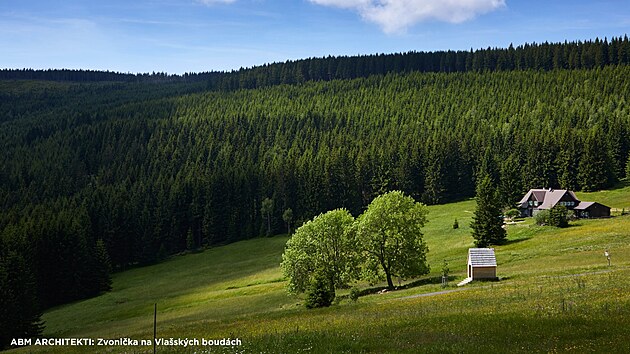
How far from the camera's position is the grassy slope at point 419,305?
22203 millimetres

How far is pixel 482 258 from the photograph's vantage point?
176 feet

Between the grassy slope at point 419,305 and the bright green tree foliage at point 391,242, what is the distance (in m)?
5.97

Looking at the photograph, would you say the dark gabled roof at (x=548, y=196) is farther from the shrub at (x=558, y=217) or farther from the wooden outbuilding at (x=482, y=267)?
the wooden outbuilding at (x=482, y=267)

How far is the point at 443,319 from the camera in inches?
1102

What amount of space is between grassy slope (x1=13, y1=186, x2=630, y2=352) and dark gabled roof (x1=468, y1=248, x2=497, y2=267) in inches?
91.1

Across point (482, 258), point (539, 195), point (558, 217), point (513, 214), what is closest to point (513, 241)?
point (558, 217)

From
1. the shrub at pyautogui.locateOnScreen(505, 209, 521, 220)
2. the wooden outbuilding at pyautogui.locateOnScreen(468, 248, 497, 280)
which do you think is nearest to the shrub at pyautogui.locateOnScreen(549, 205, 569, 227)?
the shrub at pyautogui.locateOnScreen(505, 209, 521, 220)

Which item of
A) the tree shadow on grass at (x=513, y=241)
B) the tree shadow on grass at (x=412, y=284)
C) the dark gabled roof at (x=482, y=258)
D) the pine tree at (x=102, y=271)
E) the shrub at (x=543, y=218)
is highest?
the dark gabled roof at (x=482, y=258)

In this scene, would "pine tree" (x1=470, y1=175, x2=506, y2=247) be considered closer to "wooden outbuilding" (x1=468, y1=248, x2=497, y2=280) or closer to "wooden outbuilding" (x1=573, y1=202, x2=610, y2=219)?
"wooden outbuilding" (x1=573, y1=202, x2=610, y2=219)

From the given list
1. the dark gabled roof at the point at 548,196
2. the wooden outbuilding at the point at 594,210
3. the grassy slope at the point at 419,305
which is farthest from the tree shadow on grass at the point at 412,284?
the dark gabled roof at the point at 548,196

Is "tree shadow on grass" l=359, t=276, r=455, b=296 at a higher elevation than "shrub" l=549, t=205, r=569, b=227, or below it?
below

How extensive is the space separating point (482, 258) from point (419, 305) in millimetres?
18911

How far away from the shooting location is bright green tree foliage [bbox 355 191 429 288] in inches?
2397

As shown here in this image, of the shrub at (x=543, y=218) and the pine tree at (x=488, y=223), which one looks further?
the shrub at (x=543, y=218)
